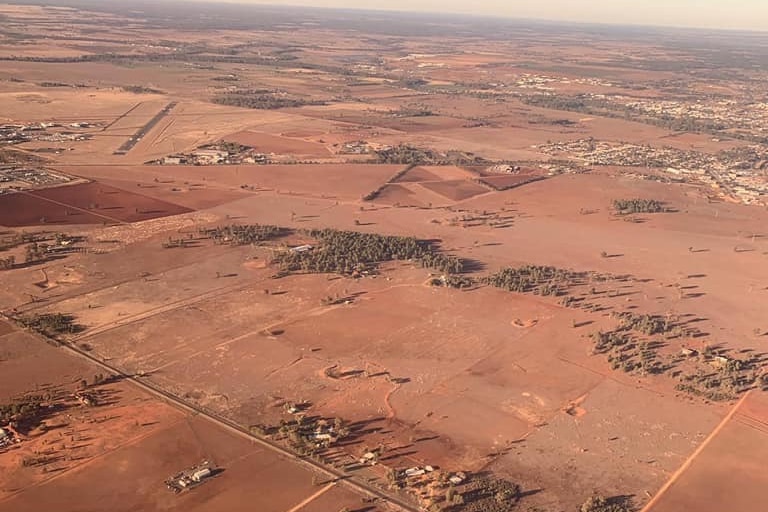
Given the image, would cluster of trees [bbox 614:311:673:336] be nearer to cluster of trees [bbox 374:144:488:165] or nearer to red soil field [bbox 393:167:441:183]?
red soil field [bbox 393:167:441:183]

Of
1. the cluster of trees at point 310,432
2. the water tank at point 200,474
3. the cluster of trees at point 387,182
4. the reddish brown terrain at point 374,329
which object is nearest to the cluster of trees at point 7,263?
the reddish brown terrain at point 374,329

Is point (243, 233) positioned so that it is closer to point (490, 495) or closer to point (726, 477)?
point (490, 495)

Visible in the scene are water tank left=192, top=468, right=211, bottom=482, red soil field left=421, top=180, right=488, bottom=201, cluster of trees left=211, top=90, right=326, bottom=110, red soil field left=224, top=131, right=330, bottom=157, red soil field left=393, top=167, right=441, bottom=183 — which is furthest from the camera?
cluster of trees left=211, top=90, right=326, bottom=110

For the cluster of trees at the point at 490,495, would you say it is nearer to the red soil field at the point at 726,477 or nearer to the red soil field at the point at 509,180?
the red soil field at the point at 726,477

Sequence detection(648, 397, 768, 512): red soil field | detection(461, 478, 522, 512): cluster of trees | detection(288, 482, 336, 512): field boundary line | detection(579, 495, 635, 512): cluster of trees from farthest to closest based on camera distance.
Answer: detection(648, 397, 768, 512): red soil field
detection(579, 495, 635, 512): cluster of trees
detection(461, 478, 522, 512): cluster of trees
detection(288, 482, 336, 512): field boundary line

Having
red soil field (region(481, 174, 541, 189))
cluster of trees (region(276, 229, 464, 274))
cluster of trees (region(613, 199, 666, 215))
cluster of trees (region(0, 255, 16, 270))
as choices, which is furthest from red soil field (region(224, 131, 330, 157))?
cluster of trees (region(0, 255, 16, 270))

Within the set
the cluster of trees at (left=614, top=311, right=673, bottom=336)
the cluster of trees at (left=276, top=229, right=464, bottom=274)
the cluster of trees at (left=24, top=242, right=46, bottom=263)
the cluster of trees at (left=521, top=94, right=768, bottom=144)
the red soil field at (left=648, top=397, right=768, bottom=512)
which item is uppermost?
the cluster of trees at (left=521, top=94, right=768, bottom=144)

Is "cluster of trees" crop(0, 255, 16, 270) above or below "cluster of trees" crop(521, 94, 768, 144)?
below
